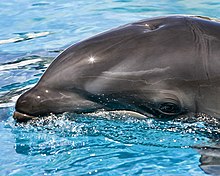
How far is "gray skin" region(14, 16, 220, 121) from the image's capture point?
517 centimetres

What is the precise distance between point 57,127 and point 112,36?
1117 millimetres

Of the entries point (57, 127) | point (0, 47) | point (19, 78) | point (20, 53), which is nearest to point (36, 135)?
point (57, 127)

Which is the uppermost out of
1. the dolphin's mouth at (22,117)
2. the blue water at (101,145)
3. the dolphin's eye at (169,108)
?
the dolphin's eye at (169,108)

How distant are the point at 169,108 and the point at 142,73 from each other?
44cm

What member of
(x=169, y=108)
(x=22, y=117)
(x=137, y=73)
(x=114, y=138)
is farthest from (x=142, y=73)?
(x=22, y=117)

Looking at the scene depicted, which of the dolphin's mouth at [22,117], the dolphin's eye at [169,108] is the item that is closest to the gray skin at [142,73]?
the dolphin's eye at [169,108]

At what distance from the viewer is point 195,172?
5641mm

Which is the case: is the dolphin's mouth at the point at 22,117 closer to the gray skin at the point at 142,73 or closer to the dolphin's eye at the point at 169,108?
the gray skin at the point at 142,73

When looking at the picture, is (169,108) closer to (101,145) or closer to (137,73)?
(137,73)

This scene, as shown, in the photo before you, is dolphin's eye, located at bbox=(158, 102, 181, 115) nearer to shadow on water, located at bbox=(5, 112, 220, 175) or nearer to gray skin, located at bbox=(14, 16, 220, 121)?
gray skin, located at bbox=(14, 16, 220, 121)

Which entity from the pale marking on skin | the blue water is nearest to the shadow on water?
the blue water

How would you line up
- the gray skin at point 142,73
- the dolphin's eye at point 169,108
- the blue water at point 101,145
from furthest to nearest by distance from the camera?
the blue water at point 101,145 < the dolphin's eye at point 169,108 < the gray skin at point 142,73

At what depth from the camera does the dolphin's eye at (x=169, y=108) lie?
210 inches

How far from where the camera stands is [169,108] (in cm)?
537
